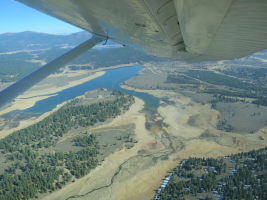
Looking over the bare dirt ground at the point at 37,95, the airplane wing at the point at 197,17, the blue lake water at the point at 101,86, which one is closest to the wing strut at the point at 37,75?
the airplane wing at the point at 197,17

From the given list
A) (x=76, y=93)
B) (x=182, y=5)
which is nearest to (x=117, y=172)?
(x=182, y=5)

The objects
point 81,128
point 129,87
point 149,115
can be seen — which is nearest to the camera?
point 81,128

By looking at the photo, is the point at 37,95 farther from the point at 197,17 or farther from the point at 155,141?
the point at 197,17

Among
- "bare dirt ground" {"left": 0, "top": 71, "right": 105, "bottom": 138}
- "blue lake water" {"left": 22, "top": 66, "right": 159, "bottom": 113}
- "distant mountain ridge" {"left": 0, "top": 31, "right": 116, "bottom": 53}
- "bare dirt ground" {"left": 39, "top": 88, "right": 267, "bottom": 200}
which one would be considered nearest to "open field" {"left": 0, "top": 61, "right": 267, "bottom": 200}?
"bare dirt ground" {"left": 39, "top": 88, "right": 267, "bottom": 200}

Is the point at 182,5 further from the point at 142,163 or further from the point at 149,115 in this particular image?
the point at 149,115

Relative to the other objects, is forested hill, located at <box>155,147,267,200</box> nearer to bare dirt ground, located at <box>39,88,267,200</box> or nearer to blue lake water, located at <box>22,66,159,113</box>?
bare dirt ground, located at <box>39,88,267,200</box>

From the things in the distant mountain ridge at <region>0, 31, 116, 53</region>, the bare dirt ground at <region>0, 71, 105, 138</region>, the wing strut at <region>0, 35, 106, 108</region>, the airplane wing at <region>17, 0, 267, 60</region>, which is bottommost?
the bare dirt ground at <region>0, 71, 105, 138</region>
